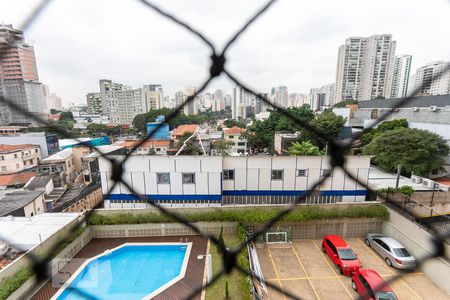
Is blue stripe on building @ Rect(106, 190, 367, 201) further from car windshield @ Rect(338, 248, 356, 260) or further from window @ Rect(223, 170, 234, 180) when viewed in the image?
car windshield @ Rect(338, 248, 356, 260)

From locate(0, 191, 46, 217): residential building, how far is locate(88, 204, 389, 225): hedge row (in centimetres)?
283

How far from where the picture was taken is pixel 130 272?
5266 mm

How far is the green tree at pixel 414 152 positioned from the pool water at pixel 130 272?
7490mm

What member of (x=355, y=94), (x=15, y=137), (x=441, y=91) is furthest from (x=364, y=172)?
(x=15, y=137)

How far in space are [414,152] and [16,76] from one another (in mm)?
10202

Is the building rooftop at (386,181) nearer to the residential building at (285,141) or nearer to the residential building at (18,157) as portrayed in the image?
the residential building at (285,141)

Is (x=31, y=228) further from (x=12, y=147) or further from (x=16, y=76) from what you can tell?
(x=12, y=147)

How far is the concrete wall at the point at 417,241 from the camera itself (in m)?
4.39

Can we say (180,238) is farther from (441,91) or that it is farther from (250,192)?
(441,91)

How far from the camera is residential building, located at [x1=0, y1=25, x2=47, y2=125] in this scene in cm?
69

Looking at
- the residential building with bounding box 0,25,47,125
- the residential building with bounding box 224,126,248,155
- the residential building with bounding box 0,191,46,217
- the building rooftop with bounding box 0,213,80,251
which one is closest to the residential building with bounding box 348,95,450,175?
the residential building with bounding box 224,126,248,155

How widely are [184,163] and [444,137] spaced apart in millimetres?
9601

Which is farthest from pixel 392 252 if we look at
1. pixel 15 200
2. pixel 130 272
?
pixel 15 200

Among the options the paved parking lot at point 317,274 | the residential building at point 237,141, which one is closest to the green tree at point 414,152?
the paved parking lot at point 317,274
